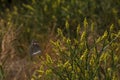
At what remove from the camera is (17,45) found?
5.14 m

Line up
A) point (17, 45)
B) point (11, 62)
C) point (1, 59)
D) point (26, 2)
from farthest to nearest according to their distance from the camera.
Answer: point (26, 2) < point (17, 45) < point (11, 62) < point (1, 59)

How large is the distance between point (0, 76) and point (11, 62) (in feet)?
3.71

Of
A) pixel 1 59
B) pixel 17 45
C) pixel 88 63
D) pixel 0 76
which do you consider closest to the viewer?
pixel 88 63

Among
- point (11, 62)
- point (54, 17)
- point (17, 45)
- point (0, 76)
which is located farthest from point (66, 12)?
point (0, 76)

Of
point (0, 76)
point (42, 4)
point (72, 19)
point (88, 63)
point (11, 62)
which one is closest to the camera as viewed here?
point (88, 63)

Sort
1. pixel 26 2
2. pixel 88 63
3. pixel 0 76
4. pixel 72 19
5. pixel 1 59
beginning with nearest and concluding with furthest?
pixel 88 63, pixel 0 76, pixel 1 59, pixel 72 19, pixel 26 2

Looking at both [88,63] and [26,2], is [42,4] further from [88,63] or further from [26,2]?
[88,63]

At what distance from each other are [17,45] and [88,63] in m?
2.19

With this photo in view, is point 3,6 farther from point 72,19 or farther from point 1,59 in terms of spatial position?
point 1,59

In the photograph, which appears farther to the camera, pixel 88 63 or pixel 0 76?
pixel 0 76

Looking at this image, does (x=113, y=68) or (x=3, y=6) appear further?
(x=3, y=6)

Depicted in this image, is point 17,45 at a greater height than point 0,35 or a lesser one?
lesser

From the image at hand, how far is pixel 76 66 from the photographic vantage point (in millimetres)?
3086

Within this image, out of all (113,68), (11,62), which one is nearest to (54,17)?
(11,62)
